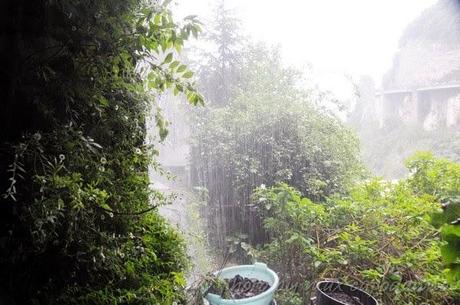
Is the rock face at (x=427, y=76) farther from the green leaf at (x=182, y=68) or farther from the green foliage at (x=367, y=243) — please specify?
the green leaf at (x=182, y=68)

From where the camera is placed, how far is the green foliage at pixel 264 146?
1.77 m

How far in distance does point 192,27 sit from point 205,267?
2.91 feet

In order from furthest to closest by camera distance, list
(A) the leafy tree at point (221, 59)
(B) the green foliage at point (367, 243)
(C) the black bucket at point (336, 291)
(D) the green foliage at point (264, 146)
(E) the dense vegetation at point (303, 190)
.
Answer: (D) the green foliage at point (264, 146), (A) the leafy tree at point (221, 59), (E) the dense vegetation at point (303, 190), (B) the green foliage at point (367, 243), (C) the black bucket at point (336, 291)

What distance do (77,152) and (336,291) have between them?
971 millimetres

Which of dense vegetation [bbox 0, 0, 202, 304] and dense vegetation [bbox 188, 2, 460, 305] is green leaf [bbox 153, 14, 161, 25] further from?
dense vegetation [bbox 188, 2, 460, 305]

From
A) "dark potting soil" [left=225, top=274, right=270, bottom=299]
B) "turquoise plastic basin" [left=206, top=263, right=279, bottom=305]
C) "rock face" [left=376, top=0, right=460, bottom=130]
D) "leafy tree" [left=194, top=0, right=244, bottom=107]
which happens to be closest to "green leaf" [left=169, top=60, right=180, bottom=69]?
"turquoise plastic basin" [left=206, top=263, right=279, bottom=305]

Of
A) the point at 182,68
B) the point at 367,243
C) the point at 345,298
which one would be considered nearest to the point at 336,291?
the point at 345,298

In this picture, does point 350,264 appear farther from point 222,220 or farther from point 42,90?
point 42,90

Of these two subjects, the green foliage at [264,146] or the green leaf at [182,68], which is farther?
the green foliage at [264,146]

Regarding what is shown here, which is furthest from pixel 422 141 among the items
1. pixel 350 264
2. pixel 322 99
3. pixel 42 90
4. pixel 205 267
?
pixel 42 90

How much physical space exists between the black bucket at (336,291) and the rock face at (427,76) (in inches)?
39.0

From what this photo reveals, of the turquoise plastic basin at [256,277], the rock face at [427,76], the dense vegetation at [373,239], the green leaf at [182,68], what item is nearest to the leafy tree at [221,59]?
the dense vegetation at [373,239]

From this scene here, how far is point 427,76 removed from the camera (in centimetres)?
157

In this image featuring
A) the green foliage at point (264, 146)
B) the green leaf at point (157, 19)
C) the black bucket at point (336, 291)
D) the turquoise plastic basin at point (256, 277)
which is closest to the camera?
the green leaf at point (157, 19)
